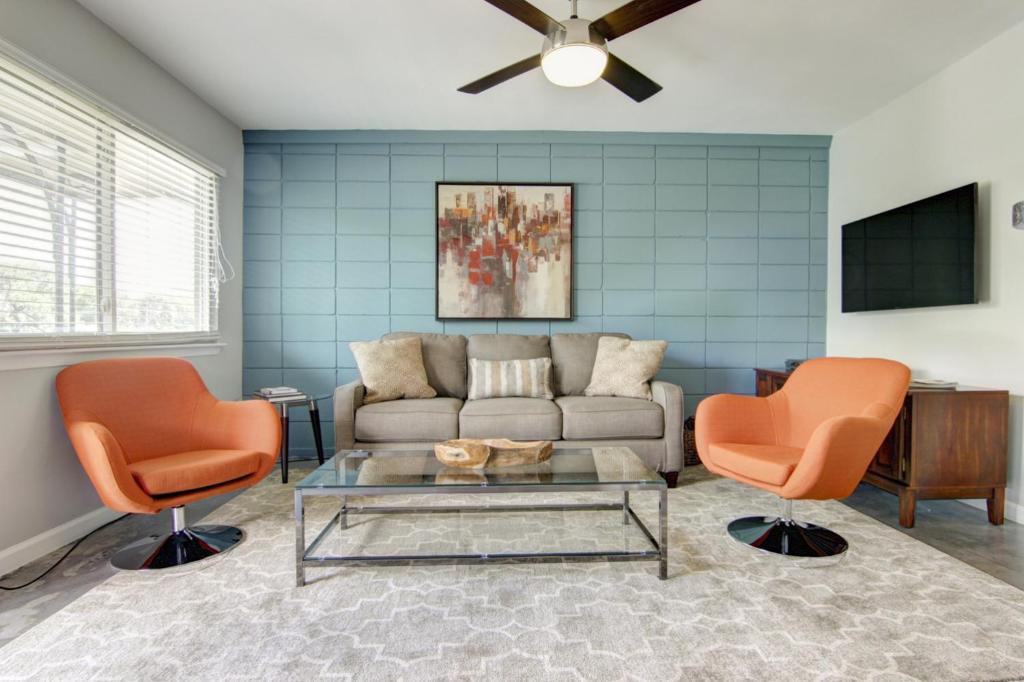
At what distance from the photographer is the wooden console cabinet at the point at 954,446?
2.49 meters

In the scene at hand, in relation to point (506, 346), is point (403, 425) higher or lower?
lower

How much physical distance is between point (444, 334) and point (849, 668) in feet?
9.82

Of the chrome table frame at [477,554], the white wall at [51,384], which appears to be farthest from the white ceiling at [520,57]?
the chrome table frame at [477,554]

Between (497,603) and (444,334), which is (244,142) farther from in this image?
(497,603)

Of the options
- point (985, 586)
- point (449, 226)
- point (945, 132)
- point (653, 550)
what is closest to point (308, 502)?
point (653, 550)

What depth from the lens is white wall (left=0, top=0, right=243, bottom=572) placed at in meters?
2.06

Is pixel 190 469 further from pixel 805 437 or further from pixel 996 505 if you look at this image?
pixel 996 505

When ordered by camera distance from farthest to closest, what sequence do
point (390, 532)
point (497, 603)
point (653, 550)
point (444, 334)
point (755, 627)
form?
point (444, 334) < point (390, 532) < point (653, 550) < point (497, 603) < point (755, 627)

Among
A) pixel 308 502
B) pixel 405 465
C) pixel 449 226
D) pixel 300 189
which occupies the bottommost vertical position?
pixel 308 502

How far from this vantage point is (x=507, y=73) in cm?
244

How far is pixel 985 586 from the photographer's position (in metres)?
1.86

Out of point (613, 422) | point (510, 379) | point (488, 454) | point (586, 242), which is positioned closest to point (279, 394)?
point (510, 379)

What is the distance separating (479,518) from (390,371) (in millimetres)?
1227

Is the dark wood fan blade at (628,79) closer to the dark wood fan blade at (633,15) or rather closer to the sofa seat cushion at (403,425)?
the dark wood fan blade at (633,15)
